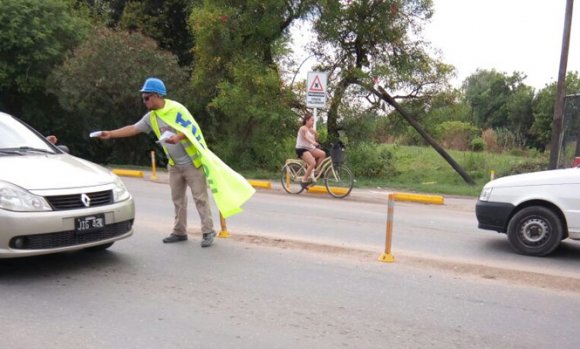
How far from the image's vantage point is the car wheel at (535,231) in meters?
7.05

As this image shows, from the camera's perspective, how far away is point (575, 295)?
213 inches

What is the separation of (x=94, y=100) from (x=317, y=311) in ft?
64.4

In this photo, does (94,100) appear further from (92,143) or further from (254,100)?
(254,100)

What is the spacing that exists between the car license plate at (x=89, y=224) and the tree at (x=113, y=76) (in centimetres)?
1658

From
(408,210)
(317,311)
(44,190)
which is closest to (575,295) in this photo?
(317,311)

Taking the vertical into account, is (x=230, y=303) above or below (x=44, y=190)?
below

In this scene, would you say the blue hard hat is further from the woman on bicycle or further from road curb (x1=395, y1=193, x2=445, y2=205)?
road curb (x1=395, y1=193, x2=445, y2=205)

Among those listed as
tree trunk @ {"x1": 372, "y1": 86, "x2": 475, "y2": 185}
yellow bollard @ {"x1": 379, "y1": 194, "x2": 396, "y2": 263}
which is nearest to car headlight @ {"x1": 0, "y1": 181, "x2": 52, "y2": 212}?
yellow bollard @ {"x1": 379, "y1": 194, "x2": 396, "y2": 263}

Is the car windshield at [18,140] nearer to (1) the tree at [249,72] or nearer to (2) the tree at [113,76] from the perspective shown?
(1) the tree at [249,72]

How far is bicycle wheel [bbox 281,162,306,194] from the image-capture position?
13298mm

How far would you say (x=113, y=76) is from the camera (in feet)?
69.5

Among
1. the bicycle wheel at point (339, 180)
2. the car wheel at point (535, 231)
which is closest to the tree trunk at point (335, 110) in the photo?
the bicycle wheel at point (339, 180)

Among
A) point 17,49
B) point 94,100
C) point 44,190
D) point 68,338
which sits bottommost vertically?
point 68,338

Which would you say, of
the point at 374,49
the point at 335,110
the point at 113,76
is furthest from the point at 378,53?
the point at 113,76
